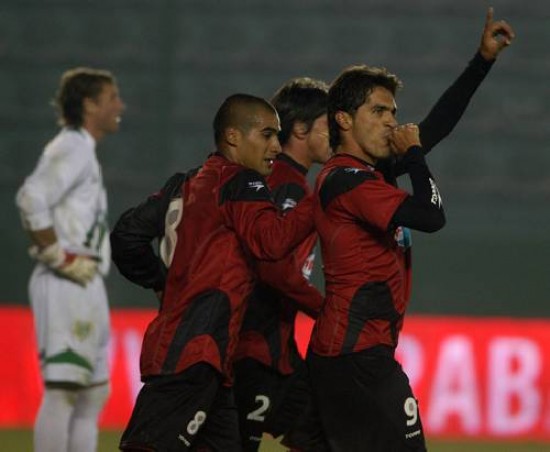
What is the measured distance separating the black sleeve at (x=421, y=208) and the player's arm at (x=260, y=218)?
288mm

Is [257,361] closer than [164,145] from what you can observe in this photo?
Yes

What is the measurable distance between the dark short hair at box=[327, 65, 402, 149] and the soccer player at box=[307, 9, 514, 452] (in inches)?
3.7

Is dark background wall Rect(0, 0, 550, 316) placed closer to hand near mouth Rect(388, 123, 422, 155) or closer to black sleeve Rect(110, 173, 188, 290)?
black sleeve Rect(110, 173, 188, 290)

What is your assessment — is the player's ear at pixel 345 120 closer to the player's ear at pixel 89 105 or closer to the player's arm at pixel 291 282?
the player's arm at pixel 291 282

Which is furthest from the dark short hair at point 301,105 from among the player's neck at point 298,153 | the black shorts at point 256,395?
the black shorts at point 256,395

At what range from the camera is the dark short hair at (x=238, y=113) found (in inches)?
176

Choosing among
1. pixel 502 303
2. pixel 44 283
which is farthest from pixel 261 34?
pixel 44 283

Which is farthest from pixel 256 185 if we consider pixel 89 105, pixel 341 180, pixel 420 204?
pixel 89 105

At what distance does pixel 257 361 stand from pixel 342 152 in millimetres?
913

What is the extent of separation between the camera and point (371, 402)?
4.18 m

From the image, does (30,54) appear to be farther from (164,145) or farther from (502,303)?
(502,303)

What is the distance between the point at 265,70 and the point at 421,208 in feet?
18.8

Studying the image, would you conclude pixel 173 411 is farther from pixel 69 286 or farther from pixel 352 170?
pixel 69 286

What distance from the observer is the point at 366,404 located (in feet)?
13.7
